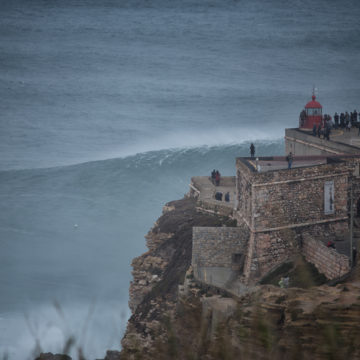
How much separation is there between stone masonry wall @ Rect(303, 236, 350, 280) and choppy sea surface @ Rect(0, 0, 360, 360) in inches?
256

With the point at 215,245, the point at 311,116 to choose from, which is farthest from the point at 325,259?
the point at 311,116

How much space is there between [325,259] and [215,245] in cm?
364

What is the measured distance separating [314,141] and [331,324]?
22.2 metres

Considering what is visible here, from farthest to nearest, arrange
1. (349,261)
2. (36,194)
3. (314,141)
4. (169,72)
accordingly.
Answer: (169,72) → (36,194) → (314,141) → (349,261)

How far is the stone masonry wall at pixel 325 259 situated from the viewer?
1600cm

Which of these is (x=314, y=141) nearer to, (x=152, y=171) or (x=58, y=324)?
(x=58, y=324)

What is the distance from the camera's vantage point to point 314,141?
27266 mm

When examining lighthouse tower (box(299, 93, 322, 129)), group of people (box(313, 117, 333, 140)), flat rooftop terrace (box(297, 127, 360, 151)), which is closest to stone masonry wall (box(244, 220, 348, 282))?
flat rooftop terrace (box(297, 127, 360, 151))

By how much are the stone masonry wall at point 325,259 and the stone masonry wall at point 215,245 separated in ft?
6.36

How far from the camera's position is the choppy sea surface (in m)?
34.5

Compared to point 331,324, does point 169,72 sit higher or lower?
higher

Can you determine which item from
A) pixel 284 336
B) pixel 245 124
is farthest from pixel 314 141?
pixel 245 124

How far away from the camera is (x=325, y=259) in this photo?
16969 millimetres

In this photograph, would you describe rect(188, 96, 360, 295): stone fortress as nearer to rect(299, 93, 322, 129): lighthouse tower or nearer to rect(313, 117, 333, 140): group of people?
rect(313, 117, 333, 140): group of people
